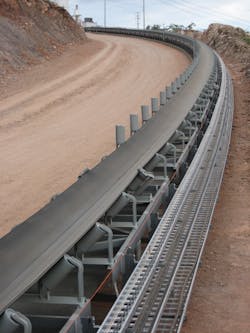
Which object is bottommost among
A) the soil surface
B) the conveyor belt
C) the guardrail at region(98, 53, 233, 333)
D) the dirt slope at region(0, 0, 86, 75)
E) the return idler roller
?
the soil surface

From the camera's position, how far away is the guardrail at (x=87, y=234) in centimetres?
396

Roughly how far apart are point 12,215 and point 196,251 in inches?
114

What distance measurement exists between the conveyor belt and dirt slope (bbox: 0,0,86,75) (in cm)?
1599

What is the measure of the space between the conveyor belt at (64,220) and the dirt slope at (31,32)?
52.5 feet

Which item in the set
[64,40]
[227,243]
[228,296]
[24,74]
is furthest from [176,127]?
[64,40]

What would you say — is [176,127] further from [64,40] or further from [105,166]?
[64,40]

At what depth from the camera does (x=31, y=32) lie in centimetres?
2797

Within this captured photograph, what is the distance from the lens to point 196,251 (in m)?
6.19

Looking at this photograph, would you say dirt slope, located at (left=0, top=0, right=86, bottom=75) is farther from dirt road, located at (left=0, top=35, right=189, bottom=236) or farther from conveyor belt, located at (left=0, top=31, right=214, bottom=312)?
conveyor belt, located at (left=0, top=31, right=214, bottom=312)

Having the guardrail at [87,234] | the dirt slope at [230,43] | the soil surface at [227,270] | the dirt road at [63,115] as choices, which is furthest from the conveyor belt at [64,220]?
the dirt slope at [230,43]

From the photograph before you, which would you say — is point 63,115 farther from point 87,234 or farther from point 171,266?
point 87,234

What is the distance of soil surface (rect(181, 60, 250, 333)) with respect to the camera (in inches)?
212

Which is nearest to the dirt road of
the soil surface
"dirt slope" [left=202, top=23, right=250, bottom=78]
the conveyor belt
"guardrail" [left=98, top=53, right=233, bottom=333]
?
the conveyor belt

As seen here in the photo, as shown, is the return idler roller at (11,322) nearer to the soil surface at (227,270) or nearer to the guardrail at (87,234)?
the guardrail at (87,234)
